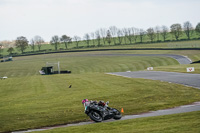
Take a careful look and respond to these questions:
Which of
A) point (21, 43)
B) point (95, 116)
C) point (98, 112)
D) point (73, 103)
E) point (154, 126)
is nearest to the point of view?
point (154, 126)

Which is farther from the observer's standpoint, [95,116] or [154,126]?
[95,116]

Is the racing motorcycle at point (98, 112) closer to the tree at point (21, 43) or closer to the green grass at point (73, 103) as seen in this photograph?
the green grass at point (73, 103)

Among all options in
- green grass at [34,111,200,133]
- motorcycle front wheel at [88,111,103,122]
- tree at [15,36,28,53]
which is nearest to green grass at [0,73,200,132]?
motorcycle front wheel at [88,111,103,122]

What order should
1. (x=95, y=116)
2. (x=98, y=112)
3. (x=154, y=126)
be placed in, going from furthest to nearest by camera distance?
(x=95, y=116) → (x=98, y=112) → (x=154, y=126)

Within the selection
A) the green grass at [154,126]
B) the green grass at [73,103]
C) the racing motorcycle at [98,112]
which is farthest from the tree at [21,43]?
the green grass at [154,126]

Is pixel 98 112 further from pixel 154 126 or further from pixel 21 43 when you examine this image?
pixel 21 43

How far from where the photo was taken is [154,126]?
48.0 feet

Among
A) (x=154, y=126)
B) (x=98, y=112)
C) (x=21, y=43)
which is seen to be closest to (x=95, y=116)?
(x=98, y=112)

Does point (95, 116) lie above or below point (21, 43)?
below

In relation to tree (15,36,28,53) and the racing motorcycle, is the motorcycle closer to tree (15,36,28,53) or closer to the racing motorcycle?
the racing motorcycle

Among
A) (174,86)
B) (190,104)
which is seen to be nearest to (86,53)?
(174,86)

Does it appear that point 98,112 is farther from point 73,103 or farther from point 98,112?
point 73,103

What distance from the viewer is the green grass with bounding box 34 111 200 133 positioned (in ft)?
44.5

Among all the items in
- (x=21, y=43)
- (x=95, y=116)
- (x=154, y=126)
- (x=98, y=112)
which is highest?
(x=21, y=43)
